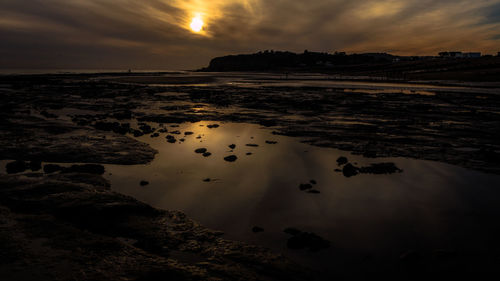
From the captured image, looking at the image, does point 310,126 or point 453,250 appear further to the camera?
point 310,126

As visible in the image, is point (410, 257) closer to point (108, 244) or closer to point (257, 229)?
point (257, 229)

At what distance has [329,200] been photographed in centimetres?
838

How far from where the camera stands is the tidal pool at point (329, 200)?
6.30 meters

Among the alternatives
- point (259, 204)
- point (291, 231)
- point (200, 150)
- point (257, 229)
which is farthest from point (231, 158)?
point (291, 231)

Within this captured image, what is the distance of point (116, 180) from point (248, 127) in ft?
36.1

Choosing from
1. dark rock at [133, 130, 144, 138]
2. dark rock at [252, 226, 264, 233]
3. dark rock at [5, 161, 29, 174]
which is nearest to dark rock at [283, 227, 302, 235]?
dark rock at [252, 226, 264, 233]

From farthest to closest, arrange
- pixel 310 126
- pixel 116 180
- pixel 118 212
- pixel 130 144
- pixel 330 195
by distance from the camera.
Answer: pixel 310 126 < pixel 130 144 < pixel 116 180 < pixel 330 195 < pixel 118 212

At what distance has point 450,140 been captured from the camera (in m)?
15.6

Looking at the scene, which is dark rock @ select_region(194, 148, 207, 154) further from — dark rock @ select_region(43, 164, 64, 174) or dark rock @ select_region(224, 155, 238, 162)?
dark rock @ select_region(43, 164, 64, 174)

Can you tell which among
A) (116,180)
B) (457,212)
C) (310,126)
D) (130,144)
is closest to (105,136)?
(130,144)

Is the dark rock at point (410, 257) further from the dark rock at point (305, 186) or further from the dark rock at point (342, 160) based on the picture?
the dark rock at point (342, 160)

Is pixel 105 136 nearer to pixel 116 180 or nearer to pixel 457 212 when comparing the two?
pixel 116 180

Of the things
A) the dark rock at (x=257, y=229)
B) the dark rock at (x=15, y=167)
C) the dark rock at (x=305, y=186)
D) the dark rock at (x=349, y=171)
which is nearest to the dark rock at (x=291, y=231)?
the dark rock at (x=257, y=229)

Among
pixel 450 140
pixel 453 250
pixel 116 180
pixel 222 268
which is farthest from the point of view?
pixel 450 140
